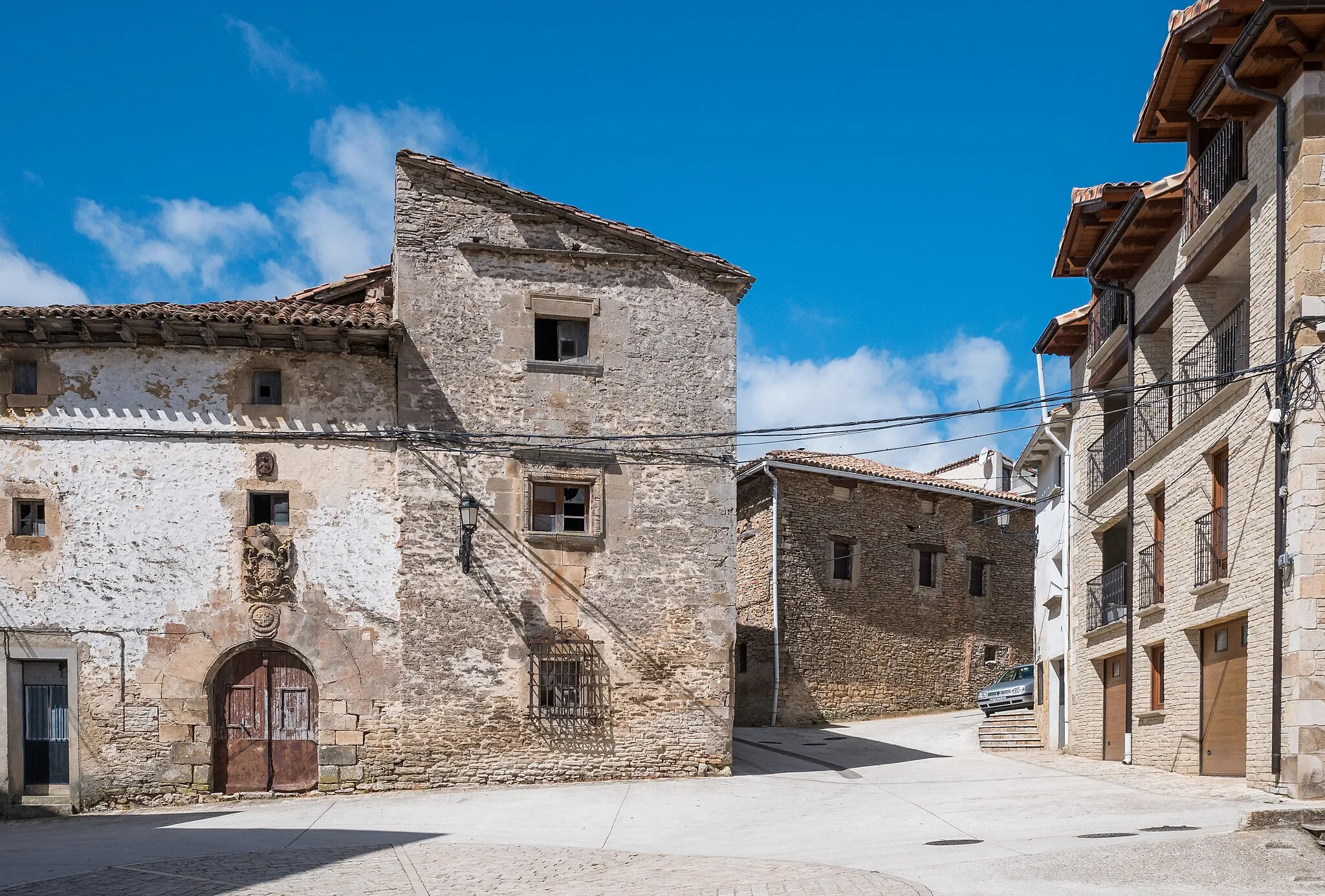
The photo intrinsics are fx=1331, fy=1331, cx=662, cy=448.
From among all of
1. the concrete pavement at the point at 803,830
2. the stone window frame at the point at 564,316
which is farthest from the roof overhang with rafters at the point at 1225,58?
the stone window frame at the point at 564,316

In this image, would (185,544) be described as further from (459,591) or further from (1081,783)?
(1081,783)

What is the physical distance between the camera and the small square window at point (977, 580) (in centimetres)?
3256

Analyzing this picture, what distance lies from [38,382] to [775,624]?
1589 cm

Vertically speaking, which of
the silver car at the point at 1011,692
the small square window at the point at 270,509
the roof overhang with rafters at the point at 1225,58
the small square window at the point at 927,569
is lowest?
the silver car at the point at 1011,692

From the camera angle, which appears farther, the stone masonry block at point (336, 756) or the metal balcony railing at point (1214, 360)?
the stone masonry block at point (336, 756)

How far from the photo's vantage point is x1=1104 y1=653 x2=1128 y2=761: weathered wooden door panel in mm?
20922

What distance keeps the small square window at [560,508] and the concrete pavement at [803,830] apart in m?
3.73

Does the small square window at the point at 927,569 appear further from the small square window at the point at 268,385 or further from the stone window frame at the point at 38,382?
the stone window frame at the point at 38,382

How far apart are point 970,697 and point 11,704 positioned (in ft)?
70.7

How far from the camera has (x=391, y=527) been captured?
18.8m

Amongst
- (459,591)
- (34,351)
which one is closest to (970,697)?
(459,591)

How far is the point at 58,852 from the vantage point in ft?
44.8

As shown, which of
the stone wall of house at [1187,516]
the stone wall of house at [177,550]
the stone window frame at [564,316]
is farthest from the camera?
the stone window frame at [564,316]

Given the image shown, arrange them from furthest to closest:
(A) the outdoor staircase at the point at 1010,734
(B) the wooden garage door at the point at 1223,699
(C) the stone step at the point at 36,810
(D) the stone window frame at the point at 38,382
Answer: (A) the outdoor staircase at the point at 1010,734 → (D) the stone window frame at the point at 38,382 → (C) the stone step at the point at 36,810 → (B) the wooden garage door at the point at 1223,699
